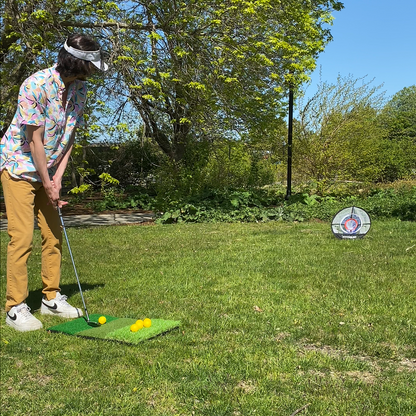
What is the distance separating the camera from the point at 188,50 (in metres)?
9.57

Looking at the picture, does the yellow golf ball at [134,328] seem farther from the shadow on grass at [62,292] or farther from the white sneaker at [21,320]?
the shadow on grass at [62,292]

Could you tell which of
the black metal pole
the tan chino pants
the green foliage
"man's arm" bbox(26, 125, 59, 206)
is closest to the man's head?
"man's arm" bbox(26, 125, 59, 206)

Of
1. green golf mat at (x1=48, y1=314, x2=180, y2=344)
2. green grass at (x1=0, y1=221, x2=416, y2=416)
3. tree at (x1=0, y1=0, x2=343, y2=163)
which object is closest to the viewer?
green grass at (x1=0, y1=221, x2=416, y2=416)

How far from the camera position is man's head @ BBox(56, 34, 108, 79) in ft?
10.9

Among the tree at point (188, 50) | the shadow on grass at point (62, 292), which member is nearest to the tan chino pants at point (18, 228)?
the shadow on grass at point (62, 292)

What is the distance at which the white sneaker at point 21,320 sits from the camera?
11.1 feet

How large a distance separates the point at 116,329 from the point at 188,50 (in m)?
7.58

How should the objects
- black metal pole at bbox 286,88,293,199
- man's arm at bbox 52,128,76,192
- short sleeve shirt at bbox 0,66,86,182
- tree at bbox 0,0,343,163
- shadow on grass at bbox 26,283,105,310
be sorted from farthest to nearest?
black metal pole at bbox 286,88,293,199
tree at bbox 0,0,343,163
shadow on grass at bbox 26,283,105,310
man's arm at bbox 52,128,76,192
short sleeve shirt at bbox 0,66,86,182

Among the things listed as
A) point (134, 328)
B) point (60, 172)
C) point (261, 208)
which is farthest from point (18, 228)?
point (261, 208)

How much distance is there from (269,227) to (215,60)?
363 cm

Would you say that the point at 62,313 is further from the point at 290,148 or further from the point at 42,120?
the point at 290,148

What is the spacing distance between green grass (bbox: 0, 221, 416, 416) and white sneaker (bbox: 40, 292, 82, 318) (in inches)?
3.9

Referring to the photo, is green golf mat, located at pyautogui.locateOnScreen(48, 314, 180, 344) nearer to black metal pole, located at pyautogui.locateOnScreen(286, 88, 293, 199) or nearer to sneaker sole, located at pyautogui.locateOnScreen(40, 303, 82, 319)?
sneaker sole, located at pyautogui.locateOnScreen(40, 303, 82, 319)

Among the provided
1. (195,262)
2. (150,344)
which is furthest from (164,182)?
(150,344)
